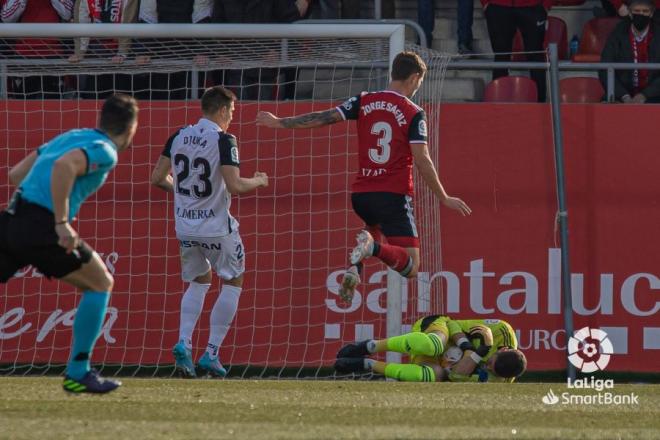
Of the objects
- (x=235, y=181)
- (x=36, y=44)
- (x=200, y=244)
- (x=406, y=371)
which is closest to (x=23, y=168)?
(x=235, y=181)

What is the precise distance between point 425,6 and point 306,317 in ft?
11.3

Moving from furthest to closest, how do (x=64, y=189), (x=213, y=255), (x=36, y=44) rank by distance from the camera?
(x=36, y=44), (x=213, y=255), (x=64, y=189)

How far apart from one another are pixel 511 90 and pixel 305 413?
6.00 m

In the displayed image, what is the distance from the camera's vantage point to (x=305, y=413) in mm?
7270

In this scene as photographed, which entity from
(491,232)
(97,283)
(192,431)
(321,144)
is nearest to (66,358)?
(321,144)

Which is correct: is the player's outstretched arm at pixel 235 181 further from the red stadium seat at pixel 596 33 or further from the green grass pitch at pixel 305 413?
the red stadium seat at pixel 596 33

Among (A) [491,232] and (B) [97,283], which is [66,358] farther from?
(B) [97,283]

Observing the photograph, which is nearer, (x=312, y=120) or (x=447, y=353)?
(x=312, y=120)

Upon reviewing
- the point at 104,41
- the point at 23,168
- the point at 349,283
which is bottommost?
the point at 349,283

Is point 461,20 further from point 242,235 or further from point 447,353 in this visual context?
point 447,353

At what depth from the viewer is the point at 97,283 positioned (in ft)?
23.8

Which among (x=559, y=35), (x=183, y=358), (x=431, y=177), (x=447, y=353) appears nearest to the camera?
(x=431, y=177)

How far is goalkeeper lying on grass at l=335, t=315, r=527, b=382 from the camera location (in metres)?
10.0

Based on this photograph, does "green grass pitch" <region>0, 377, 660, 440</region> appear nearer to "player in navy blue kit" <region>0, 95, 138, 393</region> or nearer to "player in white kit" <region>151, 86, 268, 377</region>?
"player in navy blue kit" <region>0, 95, 138, 393</region>
